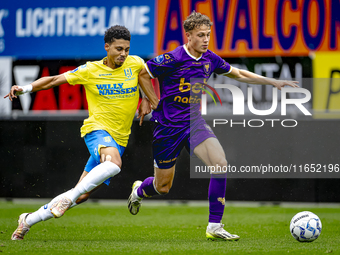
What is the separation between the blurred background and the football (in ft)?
13.0

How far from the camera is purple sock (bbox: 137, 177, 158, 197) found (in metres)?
5.86

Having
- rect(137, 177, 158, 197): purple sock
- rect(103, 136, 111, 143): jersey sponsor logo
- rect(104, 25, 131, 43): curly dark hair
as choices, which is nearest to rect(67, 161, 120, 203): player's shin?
rect(103, 136, 111, 143): jersey sponsor logo

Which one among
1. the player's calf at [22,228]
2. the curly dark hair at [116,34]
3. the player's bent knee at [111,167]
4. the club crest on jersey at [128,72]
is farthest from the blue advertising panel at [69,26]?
the player's calf at [22,228]

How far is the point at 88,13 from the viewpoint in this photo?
9195 millimetres

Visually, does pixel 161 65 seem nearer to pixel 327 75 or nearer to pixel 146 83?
pixel 146 83

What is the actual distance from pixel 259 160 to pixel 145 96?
3.99 metres

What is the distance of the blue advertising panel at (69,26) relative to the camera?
9039 millimetres

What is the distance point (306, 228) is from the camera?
4898 millimetres

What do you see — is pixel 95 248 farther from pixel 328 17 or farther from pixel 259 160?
pixel 328 17

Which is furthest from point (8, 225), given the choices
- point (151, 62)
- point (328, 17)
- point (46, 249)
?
point (328, 17)

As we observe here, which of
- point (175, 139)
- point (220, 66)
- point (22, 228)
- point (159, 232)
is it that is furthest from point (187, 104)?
point (22, 228)

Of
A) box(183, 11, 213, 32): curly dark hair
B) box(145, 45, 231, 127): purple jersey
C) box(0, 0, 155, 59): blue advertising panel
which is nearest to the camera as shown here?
box(183, 11, 213, 32): curly dark hair

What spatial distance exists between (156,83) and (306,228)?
4627 millimetres

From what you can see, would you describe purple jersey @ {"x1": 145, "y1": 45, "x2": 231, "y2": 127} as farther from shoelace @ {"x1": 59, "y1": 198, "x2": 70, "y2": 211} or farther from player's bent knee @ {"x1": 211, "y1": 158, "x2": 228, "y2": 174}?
shoelace @ {"x1": 59, "y1": 198, "x2": 70, "y2": 211}
